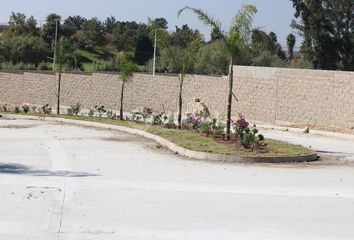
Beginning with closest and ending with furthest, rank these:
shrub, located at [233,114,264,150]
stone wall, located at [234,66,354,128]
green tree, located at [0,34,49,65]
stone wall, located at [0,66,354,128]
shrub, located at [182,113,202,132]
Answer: shrub, located at [233,114,264,150], shrub, located at [182,113,202,132], stone wall, located at [234,66,354,128], stone wall, located at [0,66,354,128], green tree, located at [0,34,49,65]

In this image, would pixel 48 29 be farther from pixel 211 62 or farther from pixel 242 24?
pixel 242 24

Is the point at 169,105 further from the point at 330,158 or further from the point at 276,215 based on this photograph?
the point at 276,215

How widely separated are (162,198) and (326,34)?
56457 mm

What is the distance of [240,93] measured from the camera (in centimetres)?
3331

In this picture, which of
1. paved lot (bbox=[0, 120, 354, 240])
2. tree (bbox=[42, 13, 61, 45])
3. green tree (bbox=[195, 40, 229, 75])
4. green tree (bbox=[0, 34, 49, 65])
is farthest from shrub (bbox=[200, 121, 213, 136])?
tree (bbox=[42, 13, 61, 45])

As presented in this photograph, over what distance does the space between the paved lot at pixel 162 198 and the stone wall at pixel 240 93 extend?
12.8 meters

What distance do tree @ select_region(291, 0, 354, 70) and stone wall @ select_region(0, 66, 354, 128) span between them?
28339 mm

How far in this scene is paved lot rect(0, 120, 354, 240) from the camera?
27.4ft

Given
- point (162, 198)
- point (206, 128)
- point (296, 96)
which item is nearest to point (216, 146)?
point (206, 128)

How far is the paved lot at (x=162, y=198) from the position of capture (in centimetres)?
836

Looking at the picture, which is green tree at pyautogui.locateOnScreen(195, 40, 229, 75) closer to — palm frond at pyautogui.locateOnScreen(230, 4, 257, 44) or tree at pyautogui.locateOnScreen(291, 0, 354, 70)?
tree at pyautogui.locateOnScreen(291, 0, 354, 70)

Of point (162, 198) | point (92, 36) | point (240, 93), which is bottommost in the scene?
point (162, 198)

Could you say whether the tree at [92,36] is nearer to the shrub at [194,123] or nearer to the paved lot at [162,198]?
the shrub at [194,123]

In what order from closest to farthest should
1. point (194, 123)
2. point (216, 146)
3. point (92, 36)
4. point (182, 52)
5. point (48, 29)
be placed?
1. point (216, 146)
2. point (194, 123)
3. point (182, 52)
4. point (48, 29)
5. point (92, 36)
